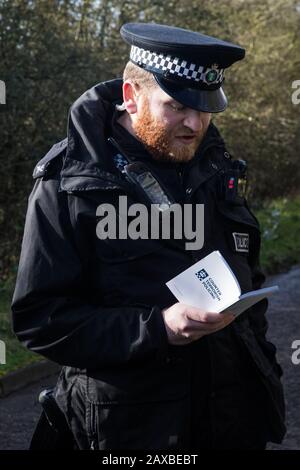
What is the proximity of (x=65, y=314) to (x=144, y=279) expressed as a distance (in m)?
0.26

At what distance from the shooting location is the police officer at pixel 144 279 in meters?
2.62

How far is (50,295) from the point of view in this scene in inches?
104

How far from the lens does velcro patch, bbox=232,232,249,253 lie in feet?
9.46

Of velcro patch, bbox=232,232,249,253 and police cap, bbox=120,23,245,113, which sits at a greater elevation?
police cap, bbox=120,23,245,113

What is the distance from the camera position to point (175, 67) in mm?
2781

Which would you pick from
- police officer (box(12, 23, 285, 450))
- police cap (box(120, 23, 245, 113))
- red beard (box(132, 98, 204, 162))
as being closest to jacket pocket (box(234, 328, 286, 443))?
police officer (box(12, 23, 285, 450))

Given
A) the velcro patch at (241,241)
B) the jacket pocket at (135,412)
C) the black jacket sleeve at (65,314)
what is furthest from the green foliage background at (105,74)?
the jacket pocket at (135,412)

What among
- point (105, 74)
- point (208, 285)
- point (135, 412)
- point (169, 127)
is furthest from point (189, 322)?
point (105, 74)

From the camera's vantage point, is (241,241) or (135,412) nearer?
(135,412)

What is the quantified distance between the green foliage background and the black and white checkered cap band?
18.1 ft

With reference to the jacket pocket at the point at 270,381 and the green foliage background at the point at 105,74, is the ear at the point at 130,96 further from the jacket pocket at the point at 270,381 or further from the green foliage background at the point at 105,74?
the green foliage background at the point at 105,74

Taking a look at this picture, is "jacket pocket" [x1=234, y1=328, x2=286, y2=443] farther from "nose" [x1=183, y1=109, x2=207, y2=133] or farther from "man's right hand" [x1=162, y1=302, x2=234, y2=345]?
"nose" [x1=183, y1=109, x2=207, y2=133]

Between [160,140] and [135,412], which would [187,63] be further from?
[135,412]
